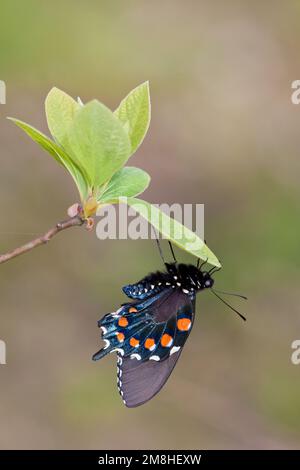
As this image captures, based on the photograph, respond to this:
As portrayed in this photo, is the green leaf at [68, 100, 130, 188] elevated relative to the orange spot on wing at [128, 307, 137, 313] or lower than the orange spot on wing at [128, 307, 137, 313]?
elevated

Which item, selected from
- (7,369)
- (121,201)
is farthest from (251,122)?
(121,201)

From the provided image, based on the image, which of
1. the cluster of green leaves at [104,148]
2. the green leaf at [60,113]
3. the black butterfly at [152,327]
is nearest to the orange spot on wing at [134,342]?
the black butterfly at [152,327]

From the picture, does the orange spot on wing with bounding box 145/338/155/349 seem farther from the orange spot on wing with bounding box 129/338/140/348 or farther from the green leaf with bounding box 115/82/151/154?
the green leaf with bounding box 115/82/151/154

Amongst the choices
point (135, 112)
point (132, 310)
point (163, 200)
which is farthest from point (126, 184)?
point (163, 200)

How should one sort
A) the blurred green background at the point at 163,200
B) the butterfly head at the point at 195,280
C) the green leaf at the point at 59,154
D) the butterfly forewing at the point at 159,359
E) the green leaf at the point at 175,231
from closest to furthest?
the green leaf at the point at 175,231 → the green leaf at the point at 59,154 → the butterfly forewing at the point at 159,359 → the butterfly head at the point at 195,280 → the blurred green background at the point at 163,200

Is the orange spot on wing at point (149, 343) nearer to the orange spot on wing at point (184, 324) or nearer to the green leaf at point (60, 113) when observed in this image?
the orange spot on wing at point (184, 324)

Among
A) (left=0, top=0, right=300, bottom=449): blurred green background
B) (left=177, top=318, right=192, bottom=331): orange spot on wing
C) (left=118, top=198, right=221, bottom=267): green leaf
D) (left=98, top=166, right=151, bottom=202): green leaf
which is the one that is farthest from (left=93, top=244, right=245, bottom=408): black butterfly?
(left=0, top=0, right=300, bottom=449): blurred green background

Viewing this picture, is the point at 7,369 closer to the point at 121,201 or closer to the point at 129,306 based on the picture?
the point at 129,306
